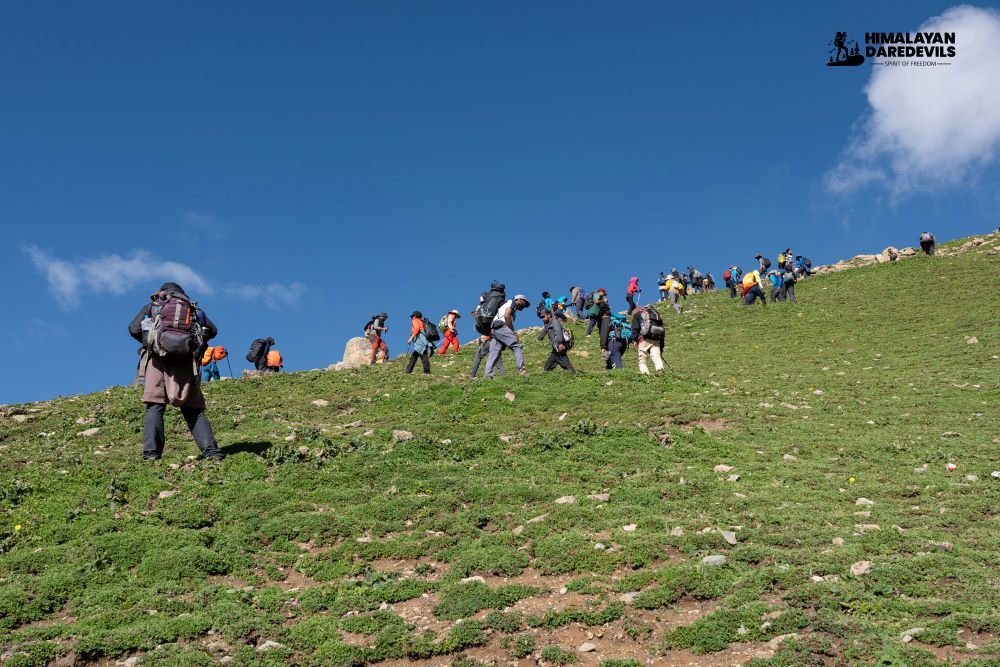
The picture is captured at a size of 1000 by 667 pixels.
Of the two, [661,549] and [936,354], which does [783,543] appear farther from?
[936,354]

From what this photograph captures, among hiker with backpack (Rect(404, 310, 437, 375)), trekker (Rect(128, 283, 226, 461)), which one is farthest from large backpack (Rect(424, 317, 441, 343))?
trekker (Rect(128, 283, 226, 461))

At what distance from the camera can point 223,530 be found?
38.1ft

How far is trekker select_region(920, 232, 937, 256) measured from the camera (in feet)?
174

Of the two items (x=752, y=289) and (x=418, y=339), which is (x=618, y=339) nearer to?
(x=418, y=339)

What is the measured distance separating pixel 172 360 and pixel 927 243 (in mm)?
51449

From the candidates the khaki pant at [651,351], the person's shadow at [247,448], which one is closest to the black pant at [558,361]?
the khaki pant at [651,351]

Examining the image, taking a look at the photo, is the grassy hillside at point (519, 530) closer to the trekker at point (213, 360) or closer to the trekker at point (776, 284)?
the trekker at point (213, 360)

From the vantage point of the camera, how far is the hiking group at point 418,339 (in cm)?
1384

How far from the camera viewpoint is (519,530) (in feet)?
37.0

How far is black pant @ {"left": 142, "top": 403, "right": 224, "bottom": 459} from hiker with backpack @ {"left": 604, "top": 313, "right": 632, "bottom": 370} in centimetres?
1420

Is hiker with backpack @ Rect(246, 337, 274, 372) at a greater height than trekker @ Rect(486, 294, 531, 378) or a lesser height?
greater

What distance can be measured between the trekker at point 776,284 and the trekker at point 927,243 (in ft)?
37.7

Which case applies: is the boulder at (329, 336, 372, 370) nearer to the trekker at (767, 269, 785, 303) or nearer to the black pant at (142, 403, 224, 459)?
the trekker at (767, 269, 785, 303)

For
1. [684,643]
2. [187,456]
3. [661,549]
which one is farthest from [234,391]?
[684,643]
